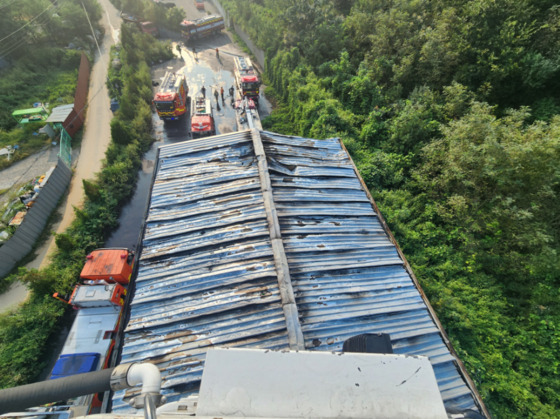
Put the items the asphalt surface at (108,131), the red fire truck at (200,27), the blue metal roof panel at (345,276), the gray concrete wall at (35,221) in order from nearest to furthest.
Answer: the blue metal roof panel at (345,276), the gray concrete wall at (35,221), the asphalt surface at (108,131), the red fire truck at (200,27)

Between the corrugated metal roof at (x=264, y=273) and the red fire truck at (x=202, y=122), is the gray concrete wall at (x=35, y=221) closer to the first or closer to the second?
the red fire truck at (x=202, y=122)

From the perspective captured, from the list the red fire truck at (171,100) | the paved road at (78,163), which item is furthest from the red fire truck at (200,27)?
the red fire truck at (171,100)

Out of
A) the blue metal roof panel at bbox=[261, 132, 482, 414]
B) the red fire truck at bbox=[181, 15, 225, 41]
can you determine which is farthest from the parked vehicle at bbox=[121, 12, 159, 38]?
the blue metal roof panel at bbox=[261, 132, 482, 414]

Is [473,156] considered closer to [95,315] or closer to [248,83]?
[95,315]

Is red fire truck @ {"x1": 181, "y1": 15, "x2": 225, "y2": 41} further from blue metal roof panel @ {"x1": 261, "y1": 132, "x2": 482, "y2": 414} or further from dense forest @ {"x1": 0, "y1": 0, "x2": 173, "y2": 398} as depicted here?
blue metal roof panel @ {"x1": 261, "y1": 132, "x2": 482, "y2": 414}

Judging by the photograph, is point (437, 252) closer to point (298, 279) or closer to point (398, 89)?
point (298, 279)

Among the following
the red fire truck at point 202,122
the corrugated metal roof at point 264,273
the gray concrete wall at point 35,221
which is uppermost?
the corrugated metal roof at point 264,273
